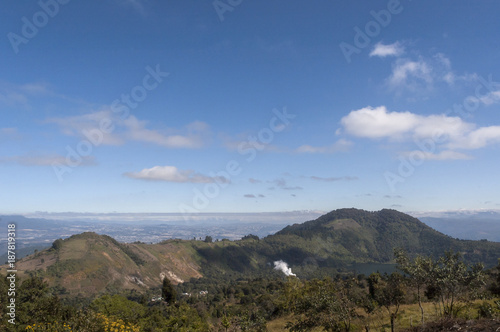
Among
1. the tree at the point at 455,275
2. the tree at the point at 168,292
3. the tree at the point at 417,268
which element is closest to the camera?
the tree at the point at 455,275

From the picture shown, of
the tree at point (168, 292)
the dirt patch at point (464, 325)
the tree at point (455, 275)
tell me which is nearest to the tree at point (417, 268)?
the tree at point (455, 275)

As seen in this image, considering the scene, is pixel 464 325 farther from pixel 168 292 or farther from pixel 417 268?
pixel 168 292

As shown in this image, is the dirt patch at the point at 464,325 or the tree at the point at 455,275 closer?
the dirt patch at the point at 464,325

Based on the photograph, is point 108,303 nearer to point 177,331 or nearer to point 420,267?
point 177,331

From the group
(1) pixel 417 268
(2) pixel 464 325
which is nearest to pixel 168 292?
(1) pixel 417 268

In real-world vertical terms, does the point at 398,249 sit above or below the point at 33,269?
above

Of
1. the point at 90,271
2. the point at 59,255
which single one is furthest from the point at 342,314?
the point at 59,255

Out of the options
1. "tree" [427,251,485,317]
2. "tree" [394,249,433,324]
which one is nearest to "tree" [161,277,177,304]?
"tree" [394,249,433,324]

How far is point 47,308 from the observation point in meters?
37.8

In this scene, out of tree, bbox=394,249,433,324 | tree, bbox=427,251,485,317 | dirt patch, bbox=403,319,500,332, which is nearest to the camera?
dirt patch, bbox=403,319,500,332

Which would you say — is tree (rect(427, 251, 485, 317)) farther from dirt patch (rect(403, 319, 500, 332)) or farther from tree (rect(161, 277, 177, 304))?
tree (rect(161, 277, 177, 304))

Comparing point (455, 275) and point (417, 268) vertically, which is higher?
point (417, 268)

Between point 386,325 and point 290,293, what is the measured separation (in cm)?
1631

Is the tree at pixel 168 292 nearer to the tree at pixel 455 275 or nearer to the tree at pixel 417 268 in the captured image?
the tree at pixel 417 268
